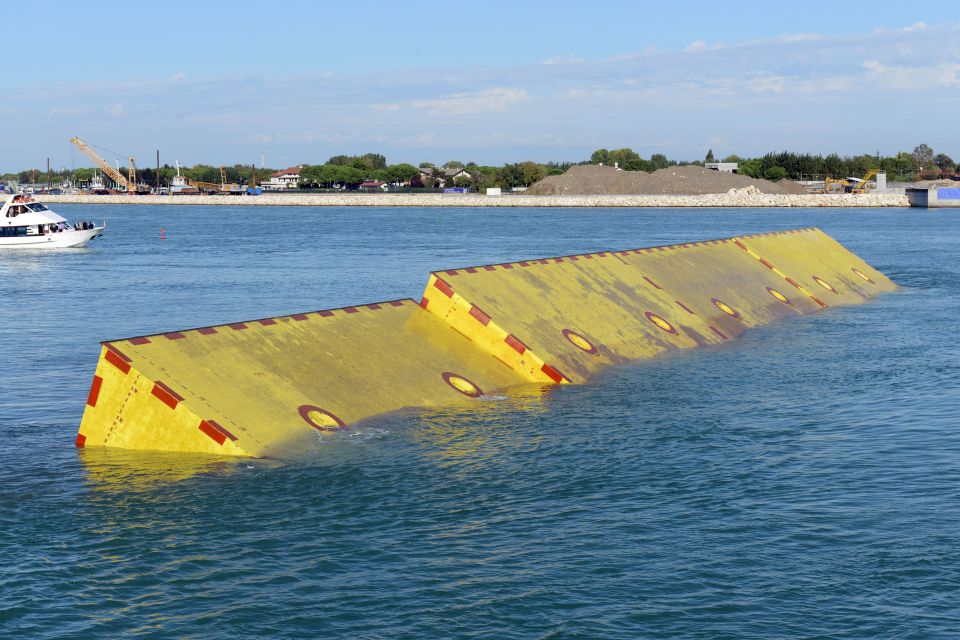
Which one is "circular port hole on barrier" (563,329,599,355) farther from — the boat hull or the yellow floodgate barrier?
the boat hull

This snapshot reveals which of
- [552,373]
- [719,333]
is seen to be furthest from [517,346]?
[719,333]

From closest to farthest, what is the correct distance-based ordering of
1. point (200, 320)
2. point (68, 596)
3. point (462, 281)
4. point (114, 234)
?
1. point (68, 596)
2. point (462, 281)
3. point (200, 320)
4. point (114, 234)

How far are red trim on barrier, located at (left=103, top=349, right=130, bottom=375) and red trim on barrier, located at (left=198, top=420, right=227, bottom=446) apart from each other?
1559 mm

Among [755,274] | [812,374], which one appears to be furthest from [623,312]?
[755,274]

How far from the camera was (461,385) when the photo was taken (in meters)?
22.3

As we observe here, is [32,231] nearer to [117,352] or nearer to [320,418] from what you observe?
[117,352]

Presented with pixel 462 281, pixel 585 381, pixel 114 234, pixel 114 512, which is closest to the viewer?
pixel 114 512

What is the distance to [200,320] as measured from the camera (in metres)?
37.6

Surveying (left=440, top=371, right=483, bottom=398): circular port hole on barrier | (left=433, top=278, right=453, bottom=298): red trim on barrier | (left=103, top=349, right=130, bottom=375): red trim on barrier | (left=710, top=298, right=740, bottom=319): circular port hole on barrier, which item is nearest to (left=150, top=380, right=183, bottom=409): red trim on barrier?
(left=103, top=349, right=130, bottom=375): red trim on barrier

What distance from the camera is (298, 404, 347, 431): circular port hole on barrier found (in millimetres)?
18578

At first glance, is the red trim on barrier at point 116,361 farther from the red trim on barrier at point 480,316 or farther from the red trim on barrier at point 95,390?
the red trim on barrier at point 480,316

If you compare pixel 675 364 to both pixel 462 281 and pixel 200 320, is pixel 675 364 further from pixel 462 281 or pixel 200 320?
pixel 200 320

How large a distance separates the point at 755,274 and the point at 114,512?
2959 centimetres

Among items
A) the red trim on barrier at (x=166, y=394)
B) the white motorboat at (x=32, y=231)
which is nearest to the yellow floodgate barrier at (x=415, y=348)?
the red trim on barrier at (x=166, y=394)
